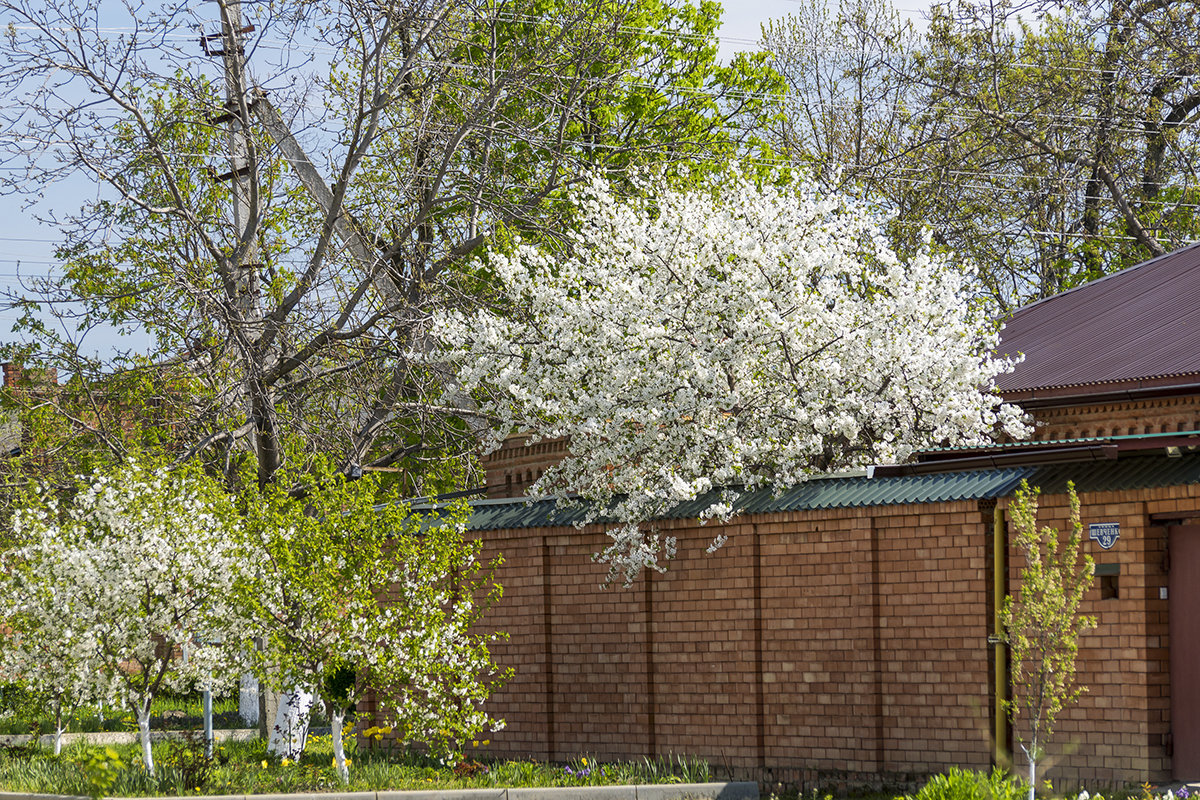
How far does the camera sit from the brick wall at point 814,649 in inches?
405

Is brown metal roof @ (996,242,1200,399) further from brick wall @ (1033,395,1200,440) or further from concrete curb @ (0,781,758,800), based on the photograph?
concrete curb @ (0,781,758,800)

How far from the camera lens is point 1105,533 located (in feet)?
33.9

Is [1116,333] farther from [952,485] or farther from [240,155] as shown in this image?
[240,155]

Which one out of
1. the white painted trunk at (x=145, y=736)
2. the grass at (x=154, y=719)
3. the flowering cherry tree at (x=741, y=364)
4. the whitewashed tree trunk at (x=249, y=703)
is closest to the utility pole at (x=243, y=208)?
the white painted trunk at (x=145, y=736)

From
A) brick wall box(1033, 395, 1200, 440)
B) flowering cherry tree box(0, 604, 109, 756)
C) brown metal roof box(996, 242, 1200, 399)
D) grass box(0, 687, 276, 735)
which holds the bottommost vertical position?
grass box(0, 687, 276, 735)

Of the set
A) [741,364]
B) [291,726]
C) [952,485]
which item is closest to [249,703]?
[291,726]

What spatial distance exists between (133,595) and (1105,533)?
861cm

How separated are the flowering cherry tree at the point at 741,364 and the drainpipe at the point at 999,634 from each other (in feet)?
6.13

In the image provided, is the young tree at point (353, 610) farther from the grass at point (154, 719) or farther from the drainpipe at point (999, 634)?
the grass at point (154, 719)

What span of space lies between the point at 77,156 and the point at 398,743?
293 inches

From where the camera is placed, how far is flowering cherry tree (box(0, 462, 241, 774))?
12.2 m

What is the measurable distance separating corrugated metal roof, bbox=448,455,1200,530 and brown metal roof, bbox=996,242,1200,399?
185 centimetres

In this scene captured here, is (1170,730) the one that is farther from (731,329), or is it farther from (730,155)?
(730,155)

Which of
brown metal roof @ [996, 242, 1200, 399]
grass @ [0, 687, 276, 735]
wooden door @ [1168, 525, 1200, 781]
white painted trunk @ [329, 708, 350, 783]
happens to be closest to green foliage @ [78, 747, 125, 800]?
white painted trunk @ [329, 708, 350, 783]
